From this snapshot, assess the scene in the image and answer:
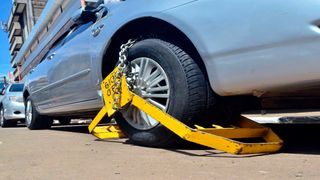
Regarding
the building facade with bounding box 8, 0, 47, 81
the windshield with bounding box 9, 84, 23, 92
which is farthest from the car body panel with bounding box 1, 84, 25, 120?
the building facade with bounding box 8, 0, 47, 81

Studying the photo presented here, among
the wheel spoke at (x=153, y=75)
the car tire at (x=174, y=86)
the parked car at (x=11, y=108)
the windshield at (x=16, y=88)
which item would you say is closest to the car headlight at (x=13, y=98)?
the parked car at (x=11, y=108)

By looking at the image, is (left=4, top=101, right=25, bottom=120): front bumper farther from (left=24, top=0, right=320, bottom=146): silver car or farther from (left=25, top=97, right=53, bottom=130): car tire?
(left=24, top=0, right=320, bottom=146): silver car

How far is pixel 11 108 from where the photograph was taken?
36.2 ft

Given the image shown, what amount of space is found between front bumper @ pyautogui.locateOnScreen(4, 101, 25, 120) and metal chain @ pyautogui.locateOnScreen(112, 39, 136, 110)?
7.65 m

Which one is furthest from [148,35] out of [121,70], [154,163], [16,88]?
[16,88]

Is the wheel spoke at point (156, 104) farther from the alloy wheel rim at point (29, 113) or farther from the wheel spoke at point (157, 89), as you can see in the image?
the alloy wheel rim at point (29, 113)

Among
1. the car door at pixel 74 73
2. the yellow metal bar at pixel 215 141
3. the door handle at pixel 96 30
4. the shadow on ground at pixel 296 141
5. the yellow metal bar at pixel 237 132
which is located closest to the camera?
the yellow metal bar at pixel 215 141

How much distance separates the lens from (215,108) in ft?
11.0

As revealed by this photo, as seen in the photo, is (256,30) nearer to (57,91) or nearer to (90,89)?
(90,89)

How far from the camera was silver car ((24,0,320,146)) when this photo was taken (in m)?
2.78

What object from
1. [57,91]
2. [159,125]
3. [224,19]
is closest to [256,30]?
[224,19]

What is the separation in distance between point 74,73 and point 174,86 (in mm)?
1742

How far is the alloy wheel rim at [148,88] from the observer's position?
3557mm

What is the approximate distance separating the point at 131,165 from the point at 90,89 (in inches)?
66.1
